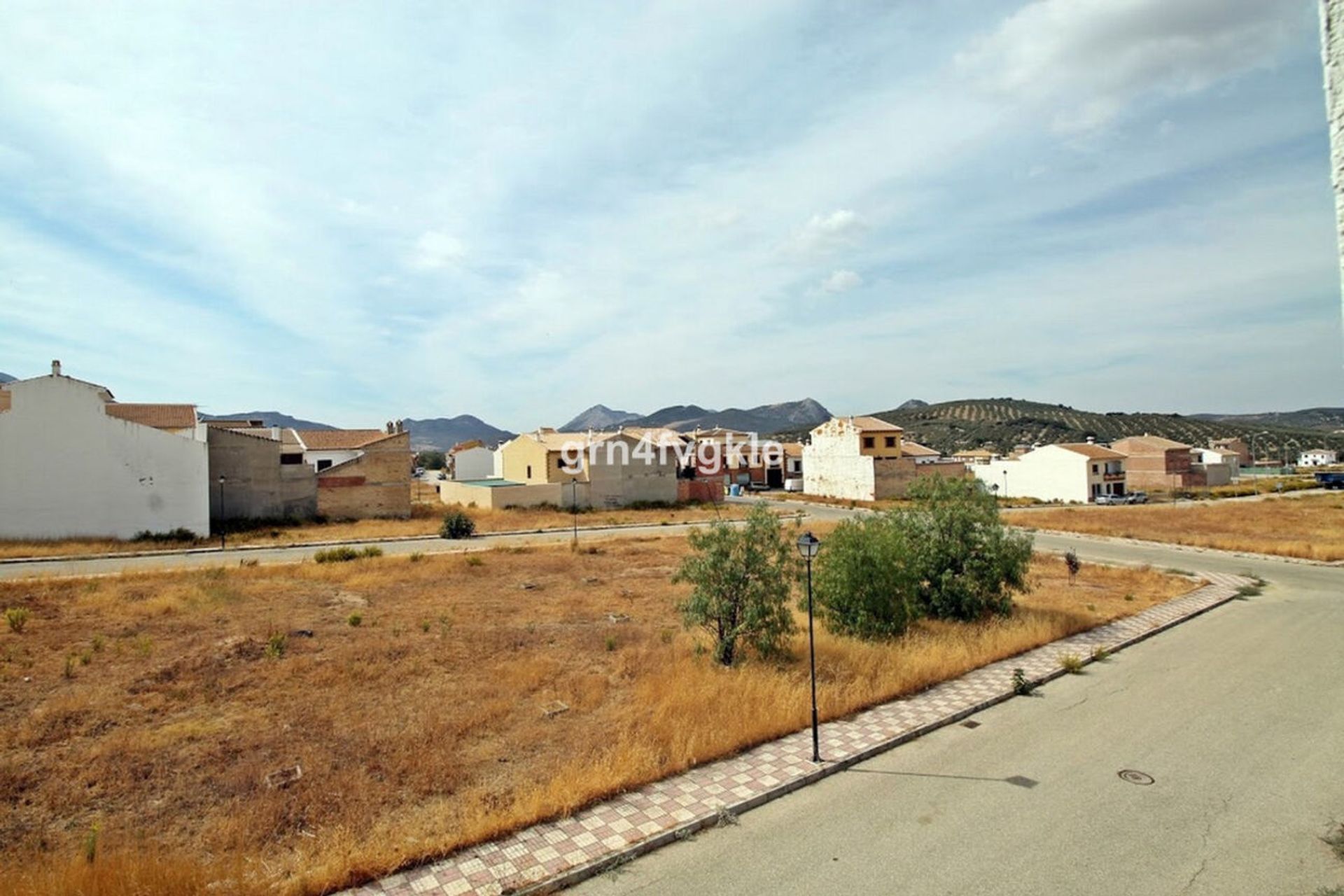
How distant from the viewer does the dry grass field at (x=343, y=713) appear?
6.28 meters

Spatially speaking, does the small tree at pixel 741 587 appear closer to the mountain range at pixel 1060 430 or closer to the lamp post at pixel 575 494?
the lamp post at pixel 575 494

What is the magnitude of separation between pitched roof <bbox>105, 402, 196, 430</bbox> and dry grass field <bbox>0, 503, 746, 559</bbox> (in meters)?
8.66

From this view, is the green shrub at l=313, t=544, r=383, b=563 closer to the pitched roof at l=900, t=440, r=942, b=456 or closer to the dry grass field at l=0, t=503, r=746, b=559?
the dry grass field at l=0, t=503, r=746, b=559

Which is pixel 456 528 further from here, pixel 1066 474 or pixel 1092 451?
pixel 1092 451

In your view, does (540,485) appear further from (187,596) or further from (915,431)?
(915,431)

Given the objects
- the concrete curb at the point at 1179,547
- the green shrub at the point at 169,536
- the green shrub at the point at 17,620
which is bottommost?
the concrete curb at the point at 1179,547

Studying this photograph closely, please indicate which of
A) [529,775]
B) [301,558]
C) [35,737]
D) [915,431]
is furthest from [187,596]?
[915,431]

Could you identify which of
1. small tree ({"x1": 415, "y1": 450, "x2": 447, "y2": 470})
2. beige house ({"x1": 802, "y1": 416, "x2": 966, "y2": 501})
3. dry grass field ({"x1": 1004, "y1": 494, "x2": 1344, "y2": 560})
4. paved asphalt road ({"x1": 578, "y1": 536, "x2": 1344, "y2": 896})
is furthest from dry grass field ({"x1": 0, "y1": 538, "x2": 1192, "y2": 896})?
small tree ({"x1": 415, "y1": 450, "x2": 447, "y2": 470})

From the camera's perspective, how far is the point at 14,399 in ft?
85.0

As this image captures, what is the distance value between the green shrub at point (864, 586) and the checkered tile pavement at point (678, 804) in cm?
220

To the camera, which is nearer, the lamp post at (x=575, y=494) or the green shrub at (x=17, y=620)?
the green shrub at (x=17, y=620)

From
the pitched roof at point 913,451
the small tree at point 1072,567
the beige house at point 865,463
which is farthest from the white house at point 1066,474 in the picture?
the small tree at point 1072,567

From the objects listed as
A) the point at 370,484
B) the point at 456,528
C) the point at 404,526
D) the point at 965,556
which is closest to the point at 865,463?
the point at 456,528

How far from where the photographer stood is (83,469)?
2697 centimetres
